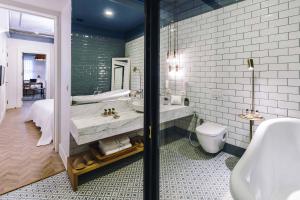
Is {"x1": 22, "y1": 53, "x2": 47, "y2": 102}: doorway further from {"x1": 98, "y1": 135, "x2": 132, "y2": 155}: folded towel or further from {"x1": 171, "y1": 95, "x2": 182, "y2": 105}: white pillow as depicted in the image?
{"x1": 171, "y1": 95, "x2": 182, "y2": 105}: white pillow

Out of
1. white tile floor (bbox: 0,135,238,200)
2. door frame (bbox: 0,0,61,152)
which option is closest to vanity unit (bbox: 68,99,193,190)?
white tile floor (bbox: 0,135,238,200)

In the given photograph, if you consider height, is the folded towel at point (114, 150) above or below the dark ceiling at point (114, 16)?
below

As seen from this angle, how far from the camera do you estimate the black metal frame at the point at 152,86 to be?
117 cm

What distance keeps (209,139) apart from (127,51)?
1.72 metres

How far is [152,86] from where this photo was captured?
3.87 ft

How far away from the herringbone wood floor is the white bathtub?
2.31 metres

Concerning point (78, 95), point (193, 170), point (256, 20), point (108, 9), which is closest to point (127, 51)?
point (108, 9)

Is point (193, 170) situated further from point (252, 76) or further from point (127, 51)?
point (127, 51)

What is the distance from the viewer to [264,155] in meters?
1.52

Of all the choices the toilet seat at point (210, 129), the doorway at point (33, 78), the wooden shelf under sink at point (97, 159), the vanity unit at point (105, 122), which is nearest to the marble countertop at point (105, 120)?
the vanity unit at point (105, 122)

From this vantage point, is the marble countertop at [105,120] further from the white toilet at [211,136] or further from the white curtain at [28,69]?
the white curtain at [28,69]

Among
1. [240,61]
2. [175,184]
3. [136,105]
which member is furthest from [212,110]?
[136,105]

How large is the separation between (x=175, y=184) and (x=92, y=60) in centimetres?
197

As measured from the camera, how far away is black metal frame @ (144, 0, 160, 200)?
1165mm
